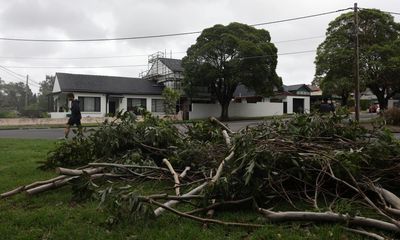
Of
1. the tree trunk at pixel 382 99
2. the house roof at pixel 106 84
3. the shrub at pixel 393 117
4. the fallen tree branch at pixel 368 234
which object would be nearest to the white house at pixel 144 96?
the house roof at pixel 106 84

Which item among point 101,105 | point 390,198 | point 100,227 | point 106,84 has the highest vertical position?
point 106,84

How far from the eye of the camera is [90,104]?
42.0m

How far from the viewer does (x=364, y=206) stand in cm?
491

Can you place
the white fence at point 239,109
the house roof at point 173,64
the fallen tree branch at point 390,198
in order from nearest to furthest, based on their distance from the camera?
the fallen tree branch at point 390,198, the white fence at point 239,109, the house roof at point 173,64

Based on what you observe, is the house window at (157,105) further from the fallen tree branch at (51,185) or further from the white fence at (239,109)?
the fallen tree branch at (51,185)

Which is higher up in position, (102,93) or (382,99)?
(102,93)

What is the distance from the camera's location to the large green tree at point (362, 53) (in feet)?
104

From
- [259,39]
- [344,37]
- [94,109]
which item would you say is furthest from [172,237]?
[94,109]

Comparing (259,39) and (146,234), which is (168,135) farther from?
(259,39)

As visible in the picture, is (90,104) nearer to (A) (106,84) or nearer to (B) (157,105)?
(A) (106,84)

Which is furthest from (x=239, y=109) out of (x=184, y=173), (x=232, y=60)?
(x=184, y=173)

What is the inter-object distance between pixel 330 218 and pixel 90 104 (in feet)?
130

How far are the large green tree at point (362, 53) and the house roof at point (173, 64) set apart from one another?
1599 cm

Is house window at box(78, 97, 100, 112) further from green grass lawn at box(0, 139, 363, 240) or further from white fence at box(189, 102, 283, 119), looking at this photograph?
green grass lawn at box(0, 139, 363, 240)
